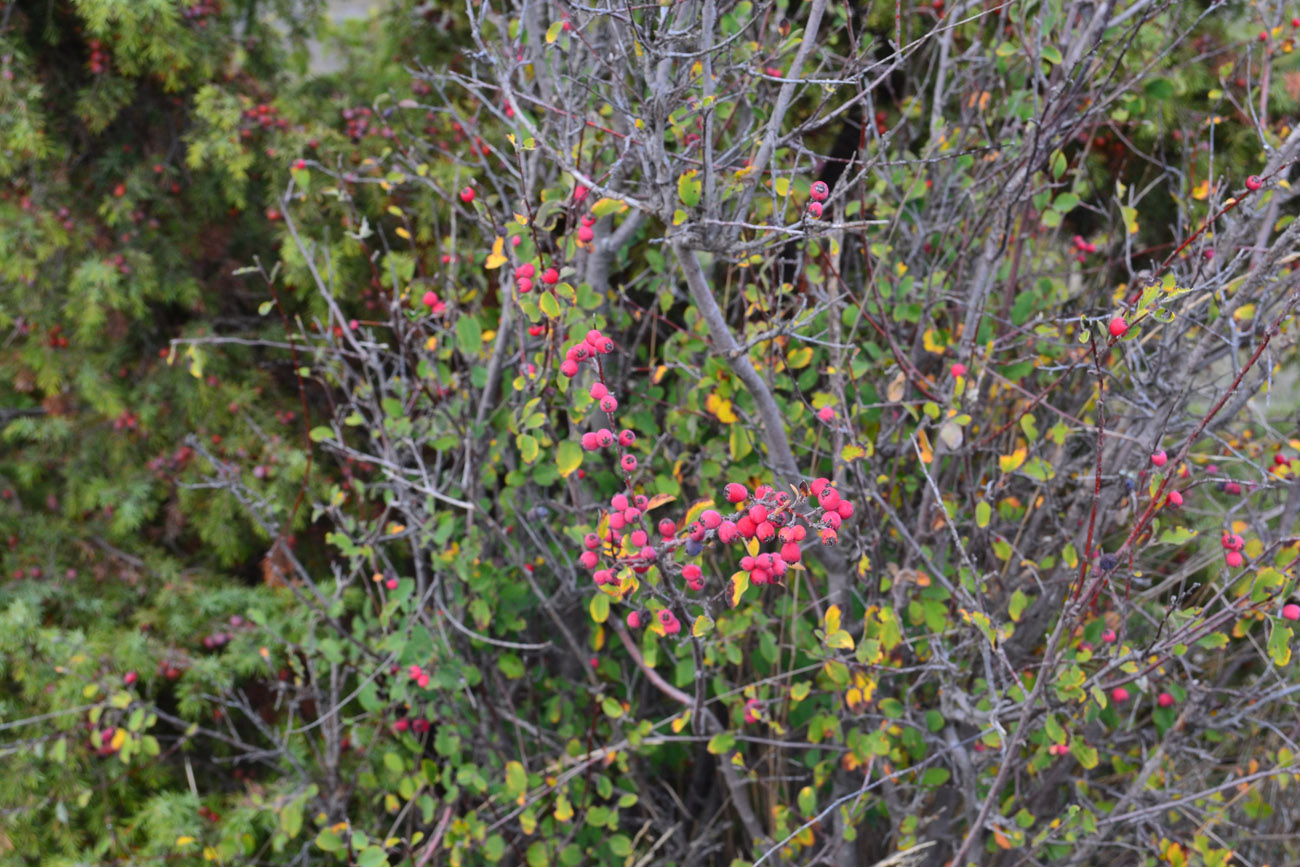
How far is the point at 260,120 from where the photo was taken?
2.35 meters

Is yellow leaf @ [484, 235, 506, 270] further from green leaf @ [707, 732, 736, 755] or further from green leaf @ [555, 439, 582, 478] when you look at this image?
green leaf @ [707, 732, 736, 755]

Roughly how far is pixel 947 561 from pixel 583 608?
0.80m

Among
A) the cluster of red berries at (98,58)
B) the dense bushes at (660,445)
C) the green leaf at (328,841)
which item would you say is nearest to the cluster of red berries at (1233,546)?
the dense bushes at (660,445)

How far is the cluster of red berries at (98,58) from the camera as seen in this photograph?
7.66ft

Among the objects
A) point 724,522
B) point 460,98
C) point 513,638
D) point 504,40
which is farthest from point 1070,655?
point 460,98

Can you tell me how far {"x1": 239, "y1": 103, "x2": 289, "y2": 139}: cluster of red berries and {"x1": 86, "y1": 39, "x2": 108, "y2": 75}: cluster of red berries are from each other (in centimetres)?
38

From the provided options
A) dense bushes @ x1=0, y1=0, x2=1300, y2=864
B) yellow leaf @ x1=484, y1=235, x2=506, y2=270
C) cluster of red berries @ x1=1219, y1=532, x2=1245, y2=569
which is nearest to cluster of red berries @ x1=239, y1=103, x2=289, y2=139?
dense bushes @ x1=0, y1=0, x2=1300, y2=864

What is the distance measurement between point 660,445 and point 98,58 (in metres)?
1.82

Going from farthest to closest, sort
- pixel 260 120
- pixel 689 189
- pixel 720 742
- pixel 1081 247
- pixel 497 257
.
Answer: pixel 260 120 → pixel 1081 247 → pixel 720 742 → pixel 497 257 → pixel 689 189

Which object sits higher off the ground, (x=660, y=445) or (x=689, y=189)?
(x=689, y=189)

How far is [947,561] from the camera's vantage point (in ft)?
6.22

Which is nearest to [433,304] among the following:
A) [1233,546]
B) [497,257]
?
[497,257]

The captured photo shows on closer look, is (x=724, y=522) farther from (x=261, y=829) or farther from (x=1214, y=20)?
(x=1214, y=20)

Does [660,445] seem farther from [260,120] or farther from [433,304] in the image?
[260,120]
